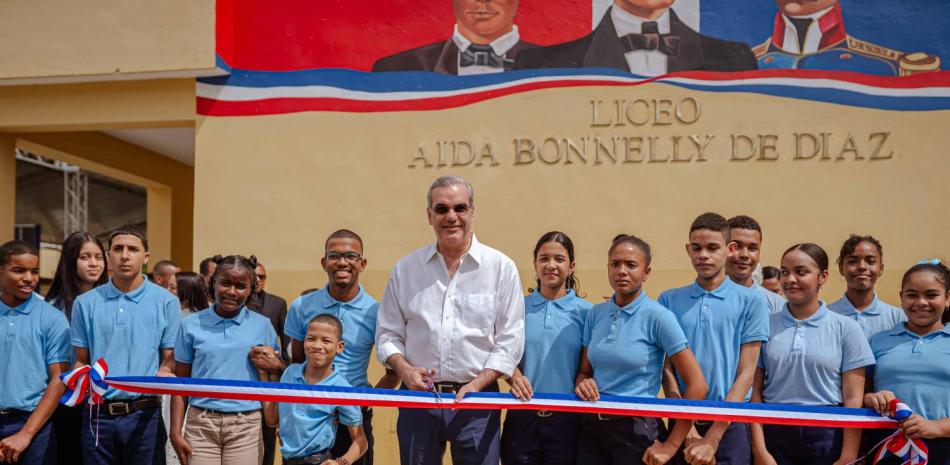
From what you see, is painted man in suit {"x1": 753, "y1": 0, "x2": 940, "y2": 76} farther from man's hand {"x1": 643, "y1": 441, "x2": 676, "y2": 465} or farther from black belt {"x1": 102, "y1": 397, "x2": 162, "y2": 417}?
black belt {"x1": 102, "y1": 397, "x2": 162, "y2": 417}

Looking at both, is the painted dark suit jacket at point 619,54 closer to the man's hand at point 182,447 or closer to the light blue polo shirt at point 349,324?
the light blue polo shirt at point 349,324

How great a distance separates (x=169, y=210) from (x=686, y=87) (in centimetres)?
776

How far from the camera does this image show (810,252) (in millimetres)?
4234

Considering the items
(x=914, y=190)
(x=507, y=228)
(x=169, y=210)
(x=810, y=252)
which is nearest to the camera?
(x=810, y=252)

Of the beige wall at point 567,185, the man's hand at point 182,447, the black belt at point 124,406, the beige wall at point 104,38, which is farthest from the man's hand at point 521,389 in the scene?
the beige wall at point 104,38

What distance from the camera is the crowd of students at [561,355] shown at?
3994mm

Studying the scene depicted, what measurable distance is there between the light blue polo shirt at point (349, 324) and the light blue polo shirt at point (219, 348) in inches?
9.4

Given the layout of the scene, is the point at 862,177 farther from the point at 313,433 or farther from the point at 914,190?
the point at 313,433

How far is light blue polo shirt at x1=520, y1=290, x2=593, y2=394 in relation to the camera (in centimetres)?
432

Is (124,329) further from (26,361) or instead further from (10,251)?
(10,251)

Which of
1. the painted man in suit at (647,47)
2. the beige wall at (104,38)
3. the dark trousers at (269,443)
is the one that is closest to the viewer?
the dark trousers at (269,443)

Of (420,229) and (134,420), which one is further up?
(420,229)

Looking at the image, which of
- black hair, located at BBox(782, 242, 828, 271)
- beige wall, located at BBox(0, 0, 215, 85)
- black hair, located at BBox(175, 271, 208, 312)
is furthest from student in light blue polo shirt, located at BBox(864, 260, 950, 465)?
beige wall, located at BBox(0, 0, 215, 85)

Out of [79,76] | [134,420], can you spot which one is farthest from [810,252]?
[79,76]
